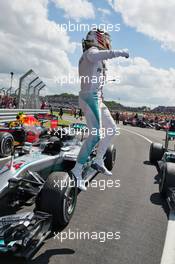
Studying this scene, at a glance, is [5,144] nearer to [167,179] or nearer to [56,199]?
[167,179]

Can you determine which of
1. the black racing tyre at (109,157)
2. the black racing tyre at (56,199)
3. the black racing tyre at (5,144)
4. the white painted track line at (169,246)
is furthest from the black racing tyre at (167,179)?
the black racing tyre at (5,144)

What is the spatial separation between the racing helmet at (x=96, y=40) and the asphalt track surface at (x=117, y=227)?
2.26m

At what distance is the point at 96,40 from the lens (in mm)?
4707

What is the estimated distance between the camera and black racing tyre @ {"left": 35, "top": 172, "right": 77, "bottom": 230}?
362 centimetres

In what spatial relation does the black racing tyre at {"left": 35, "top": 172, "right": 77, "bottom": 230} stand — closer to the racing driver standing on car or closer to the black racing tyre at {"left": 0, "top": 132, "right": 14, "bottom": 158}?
the racing driver standing on car

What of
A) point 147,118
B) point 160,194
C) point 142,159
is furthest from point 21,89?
point 147,118

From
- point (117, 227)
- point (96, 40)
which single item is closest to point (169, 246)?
point (117, 227)

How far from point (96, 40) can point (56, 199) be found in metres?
2.30

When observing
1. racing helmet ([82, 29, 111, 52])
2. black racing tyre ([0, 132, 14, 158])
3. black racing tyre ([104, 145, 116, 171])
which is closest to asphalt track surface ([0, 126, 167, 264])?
black racing tyre ([104, 145, 116, 171])

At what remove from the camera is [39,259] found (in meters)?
3.17

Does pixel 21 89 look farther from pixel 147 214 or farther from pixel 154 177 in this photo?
pixel 147 214

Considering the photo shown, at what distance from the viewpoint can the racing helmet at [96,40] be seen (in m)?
4.70

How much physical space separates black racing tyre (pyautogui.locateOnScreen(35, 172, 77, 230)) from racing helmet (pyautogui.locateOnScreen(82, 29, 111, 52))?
1.89 metres

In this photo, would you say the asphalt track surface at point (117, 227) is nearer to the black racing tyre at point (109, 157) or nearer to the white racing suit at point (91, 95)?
the black racing tyre at point (109, 157)
